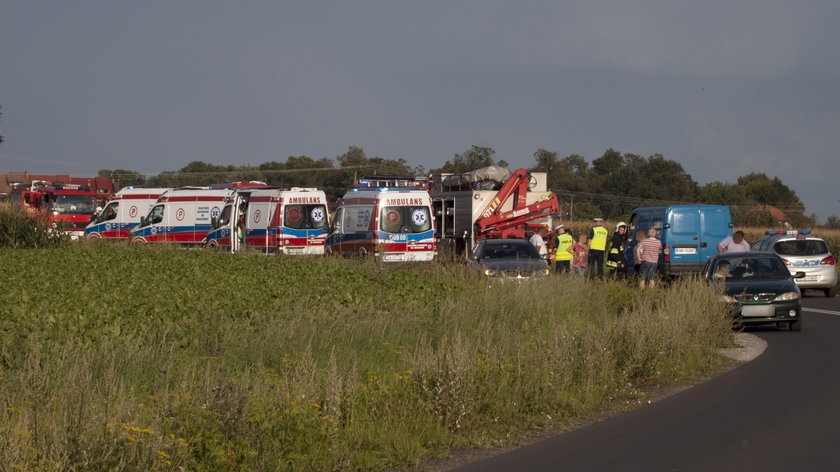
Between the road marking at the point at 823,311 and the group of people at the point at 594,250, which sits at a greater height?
the group of people at the point at 594,250

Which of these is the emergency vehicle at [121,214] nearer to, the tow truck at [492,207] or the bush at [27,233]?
the tow truck at [492,207]

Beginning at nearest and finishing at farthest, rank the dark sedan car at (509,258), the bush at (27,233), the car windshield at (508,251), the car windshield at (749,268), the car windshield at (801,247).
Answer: the car windshield at (749,268) → the dark sedan car at (509,258) → the car windshield at (508,251) → the bush at (27,233) → the car windshield at (801,247)

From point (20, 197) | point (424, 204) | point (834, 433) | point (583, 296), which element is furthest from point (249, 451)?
point (20, 197)

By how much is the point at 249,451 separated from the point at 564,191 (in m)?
87.9

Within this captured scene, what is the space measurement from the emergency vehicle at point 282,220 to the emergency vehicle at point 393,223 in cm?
367

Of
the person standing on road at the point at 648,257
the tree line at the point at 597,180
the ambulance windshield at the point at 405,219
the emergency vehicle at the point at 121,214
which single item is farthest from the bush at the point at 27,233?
the tree line at the point at 597,180

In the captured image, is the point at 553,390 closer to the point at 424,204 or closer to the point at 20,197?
the point at 424,204

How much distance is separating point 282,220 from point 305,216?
2.90 ft

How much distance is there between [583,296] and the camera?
55.8 ft

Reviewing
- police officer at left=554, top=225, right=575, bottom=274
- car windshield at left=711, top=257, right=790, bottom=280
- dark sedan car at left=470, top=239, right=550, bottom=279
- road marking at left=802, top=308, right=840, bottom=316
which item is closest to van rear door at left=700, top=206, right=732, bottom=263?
road marking at left=802, top=308, right=840, bottom=316

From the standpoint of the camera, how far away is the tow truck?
3384 centimetres

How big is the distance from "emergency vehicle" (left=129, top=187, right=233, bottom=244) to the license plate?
23.5 metres

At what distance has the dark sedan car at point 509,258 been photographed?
2144cm

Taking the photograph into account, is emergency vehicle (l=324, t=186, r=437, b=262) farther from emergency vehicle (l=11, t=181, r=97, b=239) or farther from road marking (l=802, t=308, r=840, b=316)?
emergency vehicle (l=11, t=181, r=97, b=239)
